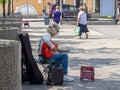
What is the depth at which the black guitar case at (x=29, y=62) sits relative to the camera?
923 centimetres

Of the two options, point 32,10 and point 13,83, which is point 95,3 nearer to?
point 32,10

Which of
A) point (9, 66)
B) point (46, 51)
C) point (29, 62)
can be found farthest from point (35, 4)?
point (9, 66)

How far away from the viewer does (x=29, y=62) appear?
9.26m

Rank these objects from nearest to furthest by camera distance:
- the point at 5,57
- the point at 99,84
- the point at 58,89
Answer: the point at 5,57
the point at 58,89
the point at 99,84

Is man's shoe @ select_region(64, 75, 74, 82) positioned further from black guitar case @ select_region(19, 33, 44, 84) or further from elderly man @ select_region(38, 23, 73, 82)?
black guitar case @ select_region(19, 33, 44, 84)

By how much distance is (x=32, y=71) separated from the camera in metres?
9.33

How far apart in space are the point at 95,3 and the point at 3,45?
174 ft

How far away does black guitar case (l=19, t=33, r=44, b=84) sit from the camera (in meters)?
9.23

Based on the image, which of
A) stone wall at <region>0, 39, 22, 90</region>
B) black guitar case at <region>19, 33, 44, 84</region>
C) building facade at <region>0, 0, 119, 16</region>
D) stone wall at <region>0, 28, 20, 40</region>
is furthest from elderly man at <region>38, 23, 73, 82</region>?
building facade at <region>0, 0, 119, 16</region>

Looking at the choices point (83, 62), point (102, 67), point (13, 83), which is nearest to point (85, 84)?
point (102, 67)

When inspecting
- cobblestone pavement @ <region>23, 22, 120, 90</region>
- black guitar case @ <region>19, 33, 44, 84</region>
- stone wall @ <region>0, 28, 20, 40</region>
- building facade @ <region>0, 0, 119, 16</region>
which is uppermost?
building facade @ <region>0, 0, 119, 16</region>

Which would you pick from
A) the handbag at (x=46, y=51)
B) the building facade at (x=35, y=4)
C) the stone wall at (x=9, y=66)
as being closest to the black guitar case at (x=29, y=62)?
the handbag at (x=46, y=51)

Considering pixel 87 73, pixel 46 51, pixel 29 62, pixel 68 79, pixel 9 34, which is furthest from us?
pixel 87 73

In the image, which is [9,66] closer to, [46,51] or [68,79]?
[46,51]
